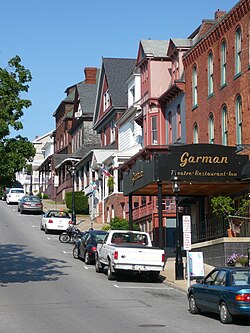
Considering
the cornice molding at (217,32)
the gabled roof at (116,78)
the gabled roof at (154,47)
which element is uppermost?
the gabled roof at (116,78)

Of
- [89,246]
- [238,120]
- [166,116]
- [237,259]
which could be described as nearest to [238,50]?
[238,120]

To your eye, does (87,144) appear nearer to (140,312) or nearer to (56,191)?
(56,191)

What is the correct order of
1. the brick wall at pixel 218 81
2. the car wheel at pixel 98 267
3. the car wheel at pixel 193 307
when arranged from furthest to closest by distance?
the brick wall at pixel 218 81 → the car wheel at pixel 98 267 → the car wheel at pixel 193 307

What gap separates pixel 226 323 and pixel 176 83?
27.2 metres

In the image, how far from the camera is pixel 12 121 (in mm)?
24531

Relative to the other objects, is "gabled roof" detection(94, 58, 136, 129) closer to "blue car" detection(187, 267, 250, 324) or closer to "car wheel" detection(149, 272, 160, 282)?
"car wheel" detection(149, 272, 160, 282)

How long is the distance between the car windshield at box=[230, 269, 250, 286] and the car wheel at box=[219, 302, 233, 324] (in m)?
0.58

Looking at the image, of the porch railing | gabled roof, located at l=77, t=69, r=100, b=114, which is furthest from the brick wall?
gabled roof, located at l=77, t=69, r=100, b=114

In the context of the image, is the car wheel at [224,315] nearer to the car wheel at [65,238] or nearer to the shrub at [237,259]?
the shrub at [237,259]

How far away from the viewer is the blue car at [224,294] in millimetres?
17156

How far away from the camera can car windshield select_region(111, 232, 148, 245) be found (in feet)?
96.4

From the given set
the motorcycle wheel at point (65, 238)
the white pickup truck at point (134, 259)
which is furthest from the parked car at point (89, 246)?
the motorcycle wheel at point (65, 238)

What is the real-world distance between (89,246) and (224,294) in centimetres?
1528

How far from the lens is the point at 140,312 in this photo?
777 inches
